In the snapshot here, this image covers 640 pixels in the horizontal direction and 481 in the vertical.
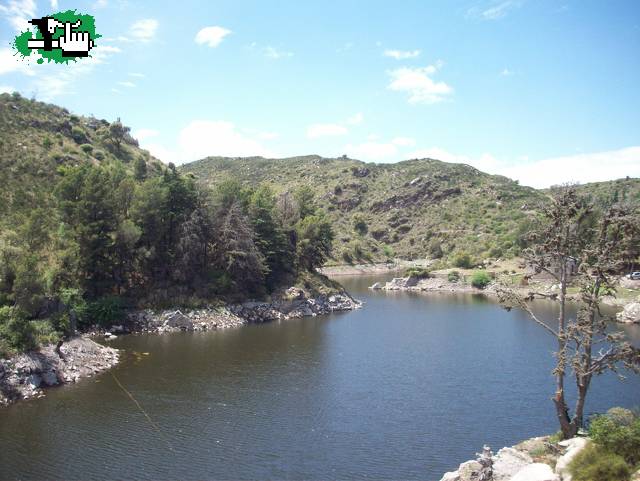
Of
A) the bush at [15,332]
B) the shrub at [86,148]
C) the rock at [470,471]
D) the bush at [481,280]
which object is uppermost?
the shrub at [86,148]

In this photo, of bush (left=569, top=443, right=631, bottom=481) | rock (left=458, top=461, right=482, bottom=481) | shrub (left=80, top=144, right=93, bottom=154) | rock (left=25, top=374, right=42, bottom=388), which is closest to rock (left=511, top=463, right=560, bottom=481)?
bush (left=569, top=443, right=631, bottom=481)

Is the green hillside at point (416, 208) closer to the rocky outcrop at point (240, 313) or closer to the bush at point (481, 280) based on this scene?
the bush at point (481, 280)

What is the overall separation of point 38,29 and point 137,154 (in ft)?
311

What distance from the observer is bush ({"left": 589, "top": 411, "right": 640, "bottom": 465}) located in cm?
2212

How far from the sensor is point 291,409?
37.0 m

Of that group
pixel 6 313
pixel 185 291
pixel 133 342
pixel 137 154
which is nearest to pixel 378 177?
pixel 137 154

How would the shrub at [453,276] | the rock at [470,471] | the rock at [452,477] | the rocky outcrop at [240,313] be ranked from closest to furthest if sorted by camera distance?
the rock at [470,471], the rock at [452,477], the rocky outcrop at [240,313], the shrub at [453,276]

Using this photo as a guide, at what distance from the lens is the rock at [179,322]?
2447 inches

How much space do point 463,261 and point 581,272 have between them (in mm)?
97814

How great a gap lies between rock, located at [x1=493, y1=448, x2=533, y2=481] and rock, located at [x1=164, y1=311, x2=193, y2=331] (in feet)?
144

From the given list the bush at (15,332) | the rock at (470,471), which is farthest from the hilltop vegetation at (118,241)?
the rock at (470,471)

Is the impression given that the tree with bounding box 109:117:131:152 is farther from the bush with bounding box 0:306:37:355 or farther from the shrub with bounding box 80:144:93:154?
the bush with bounding box 0:306:37:355

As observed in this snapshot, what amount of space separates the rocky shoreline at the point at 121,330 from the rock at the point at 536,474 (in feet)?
105

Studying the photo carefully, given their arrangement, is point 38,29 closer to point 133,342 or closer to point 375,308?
point 133,342
